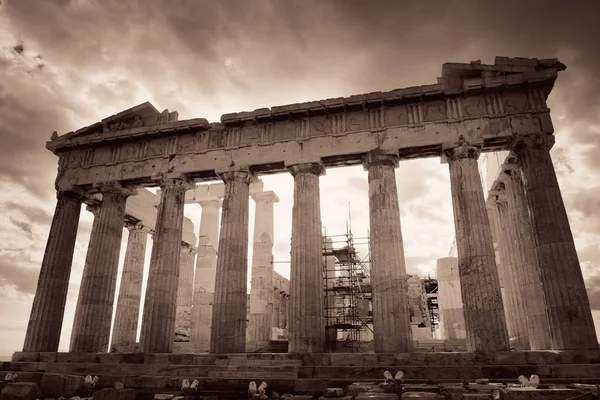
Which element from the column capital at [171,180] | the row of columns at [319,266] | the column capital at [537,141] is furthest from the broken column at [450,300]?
the column capital at [171,180]

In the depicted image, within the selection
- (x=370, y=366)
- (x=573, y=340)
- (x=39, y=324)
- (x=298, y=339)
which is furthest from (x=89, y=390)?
(x=573, y=340)

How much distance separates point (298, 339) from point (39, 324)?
449 inches

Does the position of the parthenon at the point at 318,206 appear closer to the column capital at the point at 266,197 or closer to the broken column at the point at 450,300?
the broken column at the point at 450,300

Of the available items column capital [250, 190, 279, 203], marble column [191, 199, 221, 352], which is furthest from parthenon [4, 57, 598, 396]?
column capital [250, 190, 279, 203]

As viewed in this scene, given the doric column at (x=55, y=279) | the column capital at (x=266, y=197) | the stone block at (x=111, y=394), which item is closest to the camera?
the stone block at (x=111, y=394)

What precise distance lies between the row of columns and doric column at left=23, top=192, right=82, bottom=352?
50 mm

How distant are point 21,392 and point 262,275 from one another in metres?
14.0

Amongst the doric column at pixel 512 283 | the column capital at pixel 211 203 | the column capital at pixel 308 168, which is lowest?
the doric column at pixel 512 283

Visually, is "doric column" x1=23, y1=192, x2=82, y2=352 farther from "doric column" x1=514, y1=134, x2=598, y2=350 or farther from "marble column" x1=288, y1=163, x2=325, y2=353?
"doric column" x1=514, y1=134, x2=598, y2=350

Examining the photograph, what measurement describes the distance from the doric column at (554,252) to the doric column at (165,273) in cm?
1389

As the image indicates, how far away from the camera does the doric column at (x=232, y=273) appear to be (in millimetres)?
15000

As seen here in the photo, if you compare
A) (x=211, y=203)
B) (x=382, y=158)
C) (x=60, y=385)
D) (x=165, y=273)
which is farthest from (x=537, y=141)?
(x=211, y=203)

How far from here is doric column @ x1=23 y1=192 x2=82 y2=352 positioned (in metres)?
16.9

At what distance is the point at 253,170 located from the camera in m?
17.5
